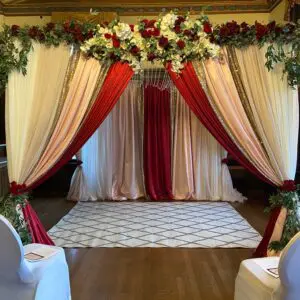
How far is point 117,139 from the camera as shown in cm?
752

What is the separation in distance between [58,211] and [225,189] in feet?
10.2

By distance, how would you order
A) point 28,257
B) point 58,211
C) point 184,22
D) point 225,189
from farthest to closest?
1. point 225,189
2. point 58,211
3. point 184,22
4. point 28,257

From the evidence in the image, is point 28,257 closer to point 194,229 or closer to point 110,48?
point 110,48

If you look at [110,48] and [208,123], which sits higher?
[110,48]

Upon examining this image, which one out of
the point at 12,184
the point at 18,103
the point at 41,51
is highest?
the point at 41,51

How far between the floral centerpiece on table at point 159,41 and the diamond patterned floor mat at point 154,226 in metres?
2.20

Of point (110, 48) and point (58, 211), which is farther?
point (58, 211)

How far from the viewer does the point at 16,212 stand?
3.40 meters

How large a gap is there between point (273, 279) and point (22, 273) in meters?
1.50

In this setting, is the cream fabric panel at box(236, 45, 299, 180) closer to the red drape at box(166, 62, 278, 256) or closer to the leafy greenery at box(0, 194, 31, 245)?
the red drape at box(166, 62, 278, 256)

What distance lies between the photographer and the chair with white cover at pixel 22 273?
2.22 m

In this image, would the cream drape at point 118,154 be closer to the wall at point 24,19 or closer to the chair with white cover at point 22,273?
the wall at point 24,19

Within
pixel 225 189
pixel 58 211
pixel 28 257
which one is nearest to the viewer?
pixel 28 257

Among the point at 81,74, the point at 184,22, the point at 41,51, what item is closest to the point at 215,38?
the point at 184,22
